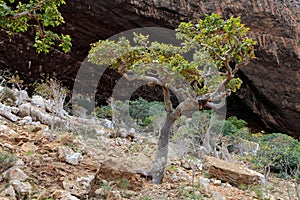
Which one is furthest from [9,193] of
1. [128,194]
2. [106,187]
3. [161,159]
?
[161,159]

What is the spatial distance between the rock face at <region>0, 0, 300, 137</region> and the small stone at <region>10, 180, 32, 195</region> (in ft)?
29.7

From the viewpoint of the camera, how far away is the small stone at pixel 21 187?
278 cm

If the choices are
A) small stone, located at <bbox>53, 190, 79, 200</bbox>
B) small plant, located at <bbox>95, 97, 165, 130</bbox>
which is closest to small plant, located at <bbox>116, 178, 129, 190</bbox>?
small stone, located at <bbox>53, 190, 79, 200</bbox>

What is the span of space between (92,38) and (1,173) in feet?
32.7

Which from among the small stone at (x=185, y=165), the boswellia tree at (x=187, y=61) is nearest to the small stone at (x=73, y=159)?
the boswellia tree at (x=187, y=61)

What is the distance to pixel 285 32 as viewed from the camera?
12.0 m

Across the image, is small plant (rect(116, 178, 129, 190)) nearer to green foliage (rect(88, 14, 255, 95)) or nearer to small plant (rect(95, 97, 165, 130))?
green foliage (rect(88, 14, 255, 95))

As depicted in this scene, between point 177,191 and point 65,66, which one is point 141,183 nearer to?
point 177,191

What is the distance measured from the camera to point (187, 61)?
156 inches

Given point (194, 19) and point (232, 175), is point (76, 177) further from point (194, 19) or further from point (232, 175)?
point (194, 19)

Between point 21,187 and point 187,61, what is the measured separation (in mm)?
2707

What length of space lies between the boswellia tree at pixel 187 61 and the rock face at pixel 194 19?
6.74 metres

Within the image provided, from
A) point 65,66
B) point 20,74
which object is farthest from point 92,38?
point 20,74

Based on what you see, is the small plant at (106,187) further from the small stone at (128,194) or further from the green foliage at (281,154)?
the green foliage at (281,154)
